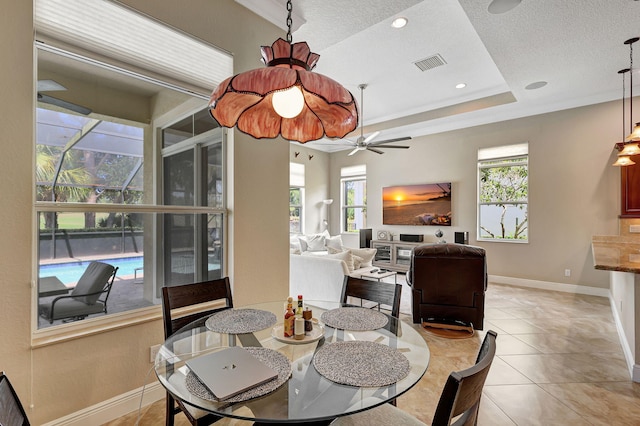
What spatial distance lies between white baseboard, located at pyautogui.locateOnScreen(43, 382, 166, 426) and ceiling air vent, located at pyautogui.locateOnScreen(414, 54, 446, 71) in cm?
452

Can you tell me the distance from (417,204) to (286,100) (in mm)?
5832

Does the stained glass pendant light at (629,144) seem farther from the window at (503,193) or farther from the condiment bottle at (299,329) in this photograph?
the condiment bottle at (299,329)

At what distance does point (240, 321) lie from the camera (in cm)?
169

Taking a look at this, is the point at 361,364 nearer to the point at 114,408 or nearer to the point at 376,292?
the point at 376,292

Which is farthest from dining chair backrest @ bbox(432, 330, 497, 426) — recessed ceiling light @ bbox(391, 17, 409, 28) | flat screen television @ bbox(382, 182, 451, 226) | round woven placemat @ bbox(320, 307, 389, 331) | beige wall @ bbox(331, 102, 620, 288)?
flat screen television @ bbox(382, 182, 451, 226)

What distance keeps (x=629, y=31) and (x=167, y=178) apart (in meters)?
4.57

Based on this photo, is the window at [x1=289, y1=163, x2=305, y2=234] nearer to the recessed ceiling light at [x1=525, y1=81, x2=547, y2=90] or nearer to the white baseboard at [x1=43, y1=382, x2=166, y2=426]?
the recessed ceiling light at [x1=525, y1=81, x2=547, y2=90]

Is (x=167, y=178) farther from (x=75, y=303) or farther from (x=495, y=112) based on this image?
(x=495, y=112)

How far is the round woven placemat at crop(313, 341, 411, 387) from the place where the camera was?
3.63 feet

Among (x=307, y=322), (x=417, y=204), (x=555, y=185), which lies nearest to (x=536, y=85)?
(x=555, y=185)

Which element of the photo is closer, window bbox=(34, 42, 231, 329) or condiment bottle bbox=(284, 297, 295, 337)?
condiment bottle bbox=(284, 297, 295, 337)

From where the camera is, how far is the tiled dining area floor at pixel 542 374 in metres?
2.00

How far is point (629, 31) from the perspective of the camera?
303 centimetres

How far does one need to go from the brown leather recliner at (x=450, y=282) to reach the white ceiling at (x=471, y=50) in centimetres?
227
